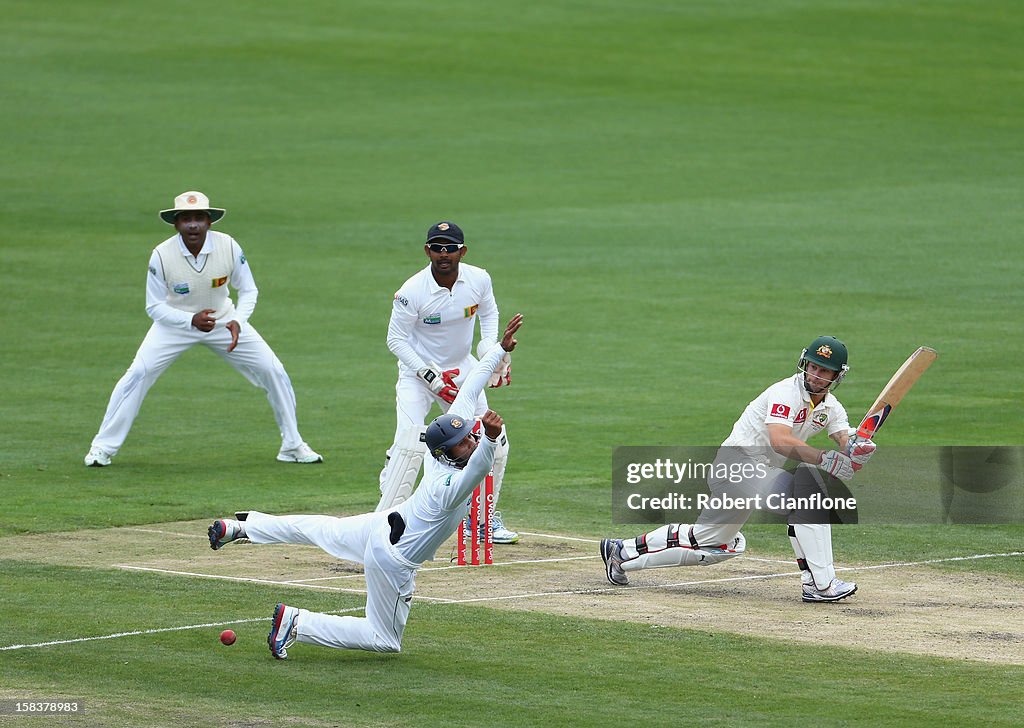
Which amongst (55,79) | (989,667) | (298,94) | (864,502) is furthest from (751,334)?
(55,79)

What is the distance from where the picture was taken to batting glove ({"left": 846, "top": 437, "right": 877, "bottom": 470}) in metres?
11.8

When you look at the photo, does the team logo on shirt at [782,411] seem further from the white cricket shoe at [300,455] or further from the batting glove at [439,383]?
the white cricket shoe at [300,455]

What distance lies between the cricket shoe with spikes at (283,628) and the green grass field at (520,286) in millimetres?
175

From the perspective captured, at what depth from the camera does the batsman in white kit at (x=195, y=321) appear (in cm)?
1678

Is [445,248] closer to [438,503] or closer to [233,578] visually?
[233,578]

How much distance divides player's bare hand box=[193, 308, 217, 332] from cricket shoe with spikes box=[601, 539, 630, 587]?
228 inches

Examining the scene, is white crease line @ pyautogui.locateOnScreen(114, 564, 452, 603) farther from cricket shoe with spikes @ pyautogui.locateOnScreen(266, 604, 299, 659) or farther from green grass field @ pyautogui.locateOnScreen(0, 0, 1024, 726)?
cricket shoe with spikes @ pyautogui.locateOnScreen(266, 604, 299, 659)

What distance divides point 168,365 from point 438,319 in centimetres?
419

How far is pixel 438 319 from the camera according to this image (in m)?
13.9

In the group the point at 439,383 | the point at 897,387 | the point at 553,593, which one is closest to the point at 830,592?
the point at 897,387

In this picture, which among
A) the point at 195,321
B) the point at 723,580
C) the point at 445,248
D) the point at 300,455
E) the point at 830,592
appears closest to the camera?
the point at 830,592

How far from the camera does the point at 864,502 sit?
15.1m

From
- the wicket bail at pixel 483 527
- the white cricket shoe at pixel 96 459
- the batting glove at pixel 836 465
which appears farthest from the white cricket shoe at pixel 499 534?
the white cricket shoe at pixel 96 459

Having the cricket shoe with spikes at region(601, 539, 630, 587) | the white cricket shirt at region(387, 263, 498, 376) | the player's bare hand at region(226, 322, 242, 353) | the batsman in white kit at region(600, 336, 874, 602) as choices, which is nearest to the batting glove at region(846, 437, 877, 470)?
the batsman in white kit at region(600, 336, 874, 602)
